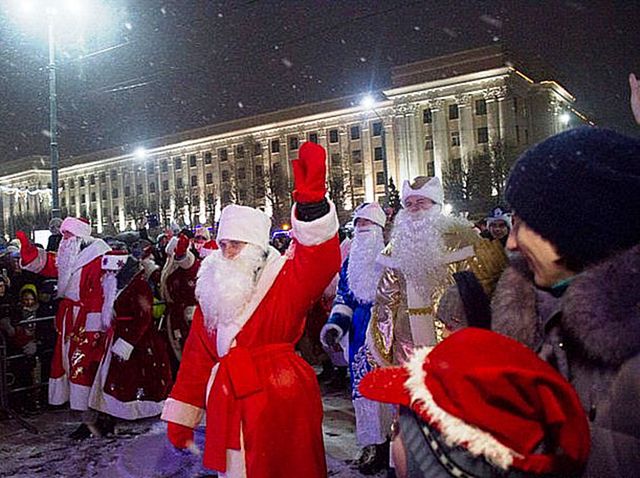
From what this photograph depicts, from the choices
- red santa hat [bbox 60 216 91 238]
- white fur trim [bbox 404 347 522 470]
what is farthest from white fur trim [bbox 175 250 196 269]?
white fur trim [bbox 404 347 522 470]

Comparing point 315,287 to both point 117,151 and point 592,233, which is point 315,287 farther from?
point 117,151

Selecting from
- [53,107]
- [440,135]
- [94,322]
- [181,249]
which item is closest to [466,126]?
[440,135]

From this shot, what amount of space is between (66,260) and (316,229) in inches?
188

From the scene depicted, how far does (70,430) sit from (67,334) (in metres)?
1.11

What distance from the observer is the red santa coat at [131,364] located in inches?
257

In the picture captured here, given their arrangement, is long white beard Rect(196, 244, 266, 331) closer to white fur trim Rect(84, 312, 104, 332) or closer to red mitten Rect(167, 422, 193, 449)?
red mitten Rect(167, 422, 193, 449)

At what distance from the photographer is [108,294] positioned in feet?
21.6

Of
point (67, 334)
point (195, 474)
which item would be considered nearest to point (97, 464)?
point (195, 474)

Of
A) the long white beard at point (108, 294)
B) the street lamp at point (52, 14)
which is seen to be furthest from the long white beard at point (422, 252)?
the street lamp at point (52, 14)

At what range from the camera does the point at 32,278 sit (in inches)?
348

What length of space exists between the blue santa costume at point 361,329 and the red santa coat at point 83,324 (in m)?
2.56

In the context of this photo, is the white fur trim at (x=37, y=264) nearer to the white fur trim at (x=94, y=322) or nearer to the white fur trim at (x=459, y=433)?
the white fur trim at (x=94, y=322)

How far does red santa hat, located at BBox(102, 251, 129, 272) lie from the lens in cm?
662

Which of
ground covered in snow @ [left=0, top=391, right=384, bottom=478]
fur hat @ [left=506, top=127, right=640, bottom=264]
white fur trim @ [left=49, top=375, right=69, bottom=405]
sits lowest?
ground covered in snow @ [left=0, top=391, right=384, bottom=478]
